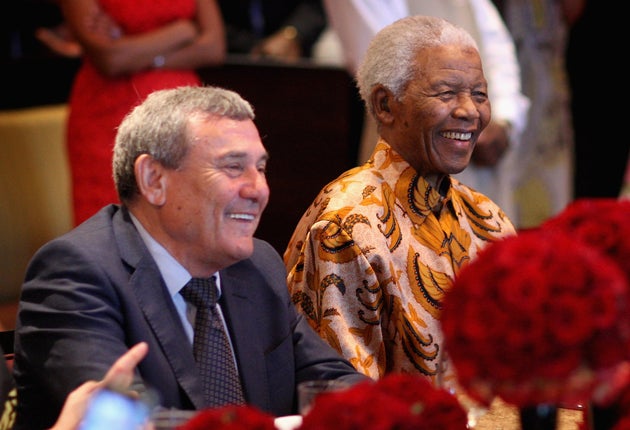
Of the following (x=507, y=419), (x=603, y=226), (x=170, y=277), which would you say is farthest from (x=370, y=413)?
(x=170, y=277)

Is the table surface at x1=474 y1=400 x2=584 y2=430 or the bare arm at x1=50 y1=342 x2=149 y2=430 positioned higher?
the bare arm at x1=50 y1=342 x2=149 y2=430

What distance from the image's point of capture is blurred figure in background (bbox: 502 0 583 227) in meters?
4.89

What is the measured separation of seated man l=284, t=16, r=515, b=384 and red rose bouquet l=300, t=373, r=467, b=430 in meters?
1.00

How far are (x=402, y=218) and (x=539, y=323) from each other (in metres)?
1.35

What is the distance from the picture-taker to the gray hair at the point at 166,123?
6.47 feet

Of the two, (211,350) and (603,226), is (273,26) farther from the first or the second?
(603,226)

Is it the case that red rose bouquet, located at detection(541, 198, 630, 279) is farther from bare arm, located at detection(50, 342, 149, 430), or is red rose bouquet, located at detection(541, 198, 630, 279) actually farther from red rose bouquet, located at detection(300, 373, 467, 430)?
bare arm, located at detection(50, 342, 149, 430)

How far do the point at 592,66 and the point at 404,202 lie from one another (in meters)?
3.40

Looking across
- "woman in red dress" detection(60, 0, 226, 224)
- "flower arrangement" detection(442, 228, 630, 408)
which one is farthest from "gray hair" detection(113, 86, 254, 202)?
"woman in red dress" detection(60, 0, 226, 224)

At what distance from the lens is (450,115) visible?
99.5 inches

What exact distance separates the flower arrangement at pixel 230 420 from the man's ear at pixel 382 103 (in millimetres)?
1472

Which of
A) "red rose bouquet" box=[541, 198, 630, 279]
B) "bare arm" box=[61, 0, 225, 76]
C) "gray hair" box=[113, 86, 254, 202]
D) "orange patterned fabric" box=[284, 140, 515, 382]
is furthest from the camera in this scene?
"bare arm" box=[61, 0, 225, 76]

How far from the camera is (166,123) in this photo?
6.46 ft

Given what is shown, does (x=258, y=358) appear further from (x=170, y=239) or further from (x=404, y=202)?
(x=404, y=202)
